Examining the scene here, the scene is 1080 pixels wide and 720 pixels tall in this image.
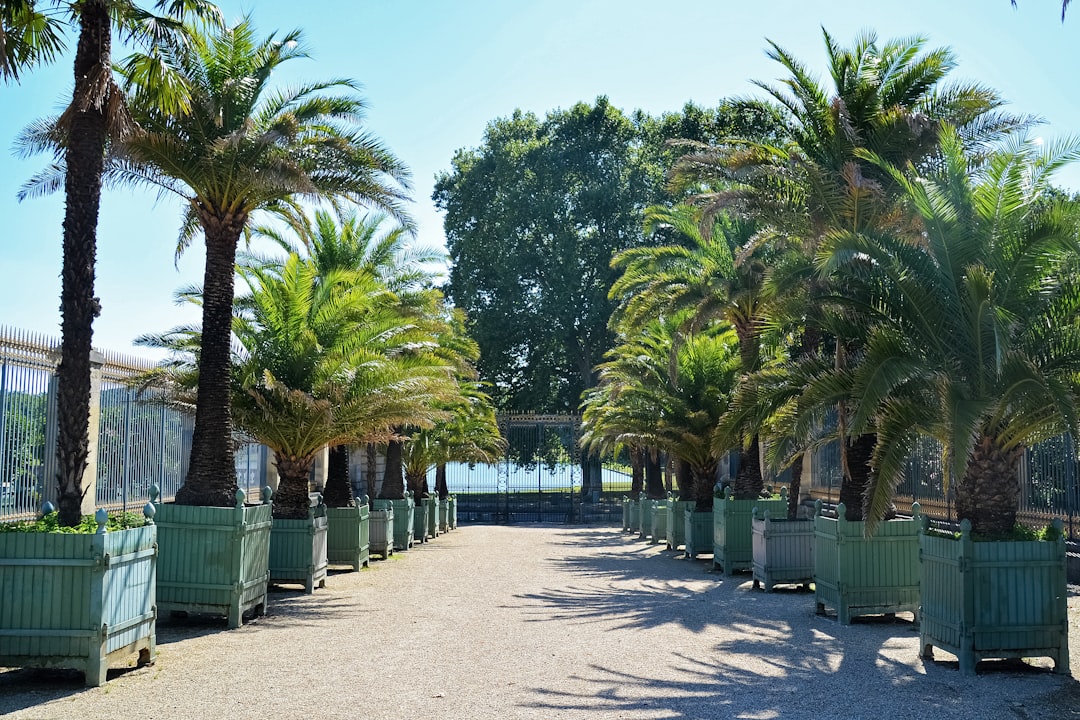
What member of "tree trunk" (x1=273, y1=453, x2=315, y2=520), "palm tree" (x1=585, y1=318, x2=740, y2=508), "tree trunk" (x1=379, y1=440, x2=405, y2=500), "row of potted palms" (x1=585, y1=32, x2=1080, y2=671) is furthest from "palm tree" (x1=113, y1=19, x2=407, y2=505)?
"tree trunk" (x1=379, y1=440, x2=405, y2=500)

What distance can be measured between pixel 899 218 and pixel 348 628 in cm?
907

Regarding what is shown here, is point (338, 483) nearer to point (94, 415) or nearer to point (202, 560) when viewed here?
point (94, 415)

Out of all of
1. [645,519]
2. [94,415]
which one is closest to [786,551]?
[94,415]

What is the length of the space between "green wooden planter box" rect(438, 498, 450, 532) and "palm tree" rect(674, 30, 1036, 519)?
17753 millimetres

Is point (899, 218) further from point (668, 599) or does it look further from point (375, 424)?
point (375, 424)

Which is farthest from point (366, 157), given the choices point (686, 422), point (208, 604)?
point (686, 422)

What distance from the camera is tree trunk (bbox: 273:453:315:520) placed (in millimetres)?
14562

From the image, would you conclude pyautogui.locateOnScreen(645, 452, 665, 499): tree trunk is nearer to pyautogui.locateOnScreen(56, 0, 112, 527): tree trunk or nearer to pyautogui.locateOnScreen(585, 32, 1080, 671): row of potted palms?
pyautogui.locateOnScreen(585, 32, 1080, 671): row of potted palms

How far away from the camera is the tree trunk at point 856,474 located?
42.0 ft

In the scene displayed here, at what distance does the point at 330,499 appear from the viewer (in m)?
17.7

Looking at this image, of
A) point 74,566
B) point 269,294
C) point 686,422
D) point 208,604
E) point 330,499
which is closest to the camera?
point 74,566

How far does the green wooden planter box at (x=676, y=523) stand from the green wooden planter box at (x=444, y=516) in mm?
9248

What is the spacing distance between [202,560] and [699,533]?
1151 centimetres

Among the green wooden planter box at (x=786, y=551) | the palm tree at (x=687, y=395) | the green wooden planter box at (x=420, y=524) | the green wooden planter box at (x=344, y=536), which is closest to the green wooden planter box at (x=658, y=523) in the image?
the palm tree at (x=687, y=395)
